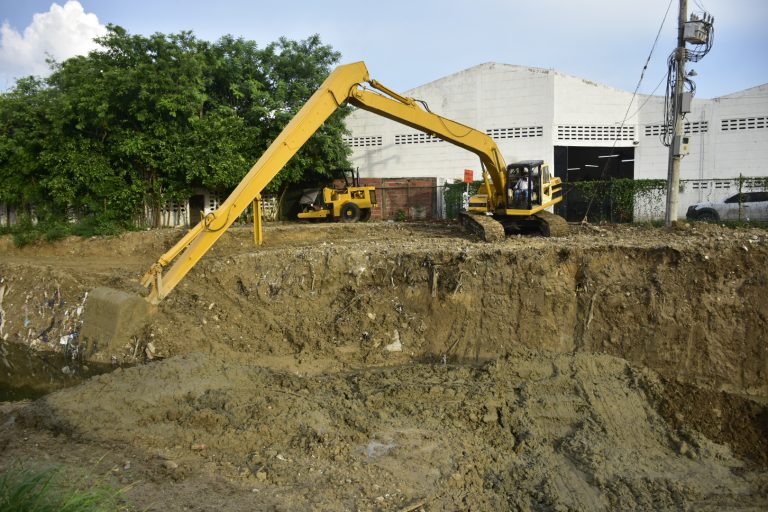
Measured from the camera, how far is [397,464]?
5.20 meters

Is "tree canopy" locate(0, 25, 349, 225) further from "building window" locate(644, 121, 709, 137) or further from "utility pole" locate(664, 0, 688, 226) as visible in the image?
"building window" locate(644, 121, 709, 137)

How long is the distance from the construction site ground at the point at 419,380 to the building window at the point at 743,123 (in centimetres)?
1174

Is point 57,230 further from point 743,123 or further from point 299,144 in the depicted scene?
point 743,123

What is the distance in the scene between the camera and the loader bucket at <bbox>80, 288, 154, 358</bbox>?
841 cm

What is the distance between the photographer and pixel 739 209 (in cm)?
1681

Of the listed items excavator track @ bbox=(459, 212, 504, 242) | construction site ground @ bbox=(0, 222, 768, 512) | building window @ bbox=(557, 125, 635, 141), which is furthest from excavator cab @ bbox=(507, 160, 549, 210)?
building window @ bbox=(557, 125, 635, 141)

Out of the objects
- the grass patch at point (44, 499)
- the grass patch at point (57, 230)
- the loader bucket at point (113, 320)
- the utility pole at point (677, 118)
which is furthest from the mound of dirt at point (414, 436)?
the grass patch at point (57, 230)

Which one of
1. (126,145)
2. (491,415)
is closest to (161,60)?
(126,145)

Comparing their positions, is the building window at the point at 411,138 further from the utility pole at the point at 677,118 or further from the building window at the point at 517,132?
the utility pole at the point at 677,118

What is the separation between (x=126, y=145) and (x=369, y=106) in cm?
1009

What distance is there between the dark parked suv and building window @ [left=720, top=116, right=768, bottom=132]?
448 centimetres

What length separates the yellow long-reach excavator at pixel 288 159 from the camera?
27.6 ft

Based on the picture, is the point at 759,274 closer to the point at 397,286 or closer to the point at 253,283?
the point at 397,286

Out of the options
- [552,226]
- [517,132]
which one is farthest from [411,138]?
[552,226]
